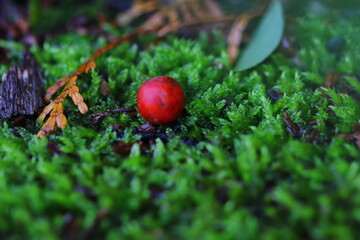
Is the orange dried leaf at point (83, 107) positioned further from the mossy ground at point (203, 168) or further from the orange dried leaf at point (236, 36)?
the orange dried leaf at point (236, 36)

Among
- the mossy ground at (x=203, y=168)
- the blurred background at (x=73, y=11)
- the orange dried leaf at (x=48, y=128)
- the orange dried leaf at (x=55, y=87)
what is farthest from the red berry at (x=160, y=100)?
the blurred background at (x=73, y=11)

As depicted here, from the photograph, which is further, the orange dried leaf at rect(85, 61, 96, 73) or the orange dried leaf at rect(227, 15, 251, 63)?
the orange dried leaf at rect(227, 15, 251, 63)

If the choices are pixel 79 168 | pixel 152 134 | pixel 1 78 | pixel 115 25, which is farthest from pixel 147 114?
pixel 115 25

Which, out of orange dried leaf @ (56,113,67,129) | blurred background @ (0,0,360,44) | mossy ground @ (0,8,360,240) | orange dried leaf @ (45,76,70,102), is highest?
blurred background @ (0,0,360,44)

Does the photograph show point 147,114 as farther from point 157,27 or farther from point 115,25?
point 115,25

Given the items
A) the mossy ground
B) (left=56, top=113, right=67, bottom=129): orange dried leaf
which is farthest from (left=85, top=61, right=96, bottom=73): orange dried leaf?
(left=56, top=113, right=67, bottom=129): orange dried leaf

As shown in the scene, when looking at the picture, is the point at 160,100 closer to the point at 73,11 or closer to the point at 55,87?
the point at 55,87

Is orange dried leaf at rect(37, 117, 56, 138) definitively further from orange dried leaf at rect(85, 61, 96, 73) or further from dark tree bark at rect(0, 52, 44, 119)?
orange dried leaf at rect(85, 61, 96, 73)
